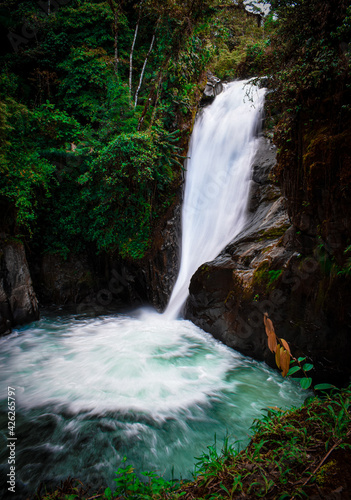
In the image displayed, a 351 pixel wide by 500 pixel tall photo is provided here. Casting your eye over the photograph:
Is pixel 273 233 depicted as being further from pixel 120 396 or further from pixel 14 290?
pixel 14 290

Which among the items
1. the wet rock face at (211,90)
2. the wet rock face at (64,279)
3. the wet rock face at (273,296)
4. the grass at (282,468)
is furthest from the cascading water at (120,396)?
the wet rock face at (211,90)

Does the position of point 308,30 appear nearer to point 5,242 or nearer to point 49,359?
point 49,359

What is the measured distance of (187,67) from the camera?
891cm

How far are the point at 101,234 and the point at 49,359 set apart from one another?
178 inches

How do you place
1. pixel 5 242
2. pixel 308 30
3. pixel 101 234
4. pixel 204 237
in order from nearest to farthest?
pixel 308 30 → pixel 5 242 → pixel 204 237 → pixel 101 234

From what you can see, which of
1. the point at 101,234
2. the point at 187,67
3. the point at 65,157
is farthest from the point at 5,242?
the point at 187,67

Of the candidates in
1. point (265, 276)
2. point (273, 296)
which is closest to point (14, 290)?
point (265, 276)

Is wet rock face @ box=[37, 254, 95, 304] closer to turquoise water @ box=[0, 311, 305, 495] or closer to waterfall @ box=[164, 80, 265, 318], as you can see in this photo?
turquoise water @ box=[0, 311, 305, 495]

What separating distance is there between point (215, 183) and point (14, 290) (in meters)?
6.50

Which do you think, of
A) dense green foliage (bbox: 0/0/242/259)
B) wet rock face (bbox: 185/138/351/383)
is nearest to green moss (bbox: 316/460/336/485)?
wet rock face (bbox: 185/138/351/383)

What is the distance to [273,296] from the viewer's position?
4148 mm

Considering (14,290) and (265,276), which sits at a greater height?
(265,276)

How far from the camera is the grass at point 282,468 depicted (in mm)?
1463

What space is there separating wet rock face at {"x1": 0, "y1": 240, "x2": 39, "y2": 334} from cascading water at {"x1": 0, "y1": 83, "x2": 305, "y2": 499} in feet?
1.00
